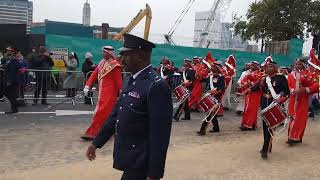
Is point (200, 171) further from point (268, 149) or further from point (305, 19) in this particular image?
point (305, 19)

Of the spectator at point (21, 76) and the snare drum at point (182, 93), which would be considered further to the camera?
the spectator at point (21, 76)

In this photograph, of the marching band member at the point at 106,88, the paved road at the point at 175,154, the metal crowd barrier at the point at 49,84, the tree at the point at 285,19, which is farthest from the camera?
the tree at the point at 285,19

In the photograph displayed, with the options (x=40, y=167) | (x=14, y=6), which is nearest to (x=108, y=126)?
(x=40, y=167)

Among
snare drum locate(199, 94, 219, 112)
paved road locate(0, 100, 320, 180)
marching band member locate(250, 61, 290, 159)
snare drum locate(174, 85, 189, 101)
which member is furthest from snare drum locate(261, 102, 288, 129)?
snare drum locate(174, 85, 189, 101)

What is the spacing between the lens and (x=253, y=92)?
12.3m

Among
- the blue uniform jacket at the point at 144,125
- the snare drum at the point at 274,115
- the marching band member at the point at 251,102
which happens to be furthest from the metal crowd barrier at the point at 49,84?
the blue uniform jacket at the point at 144,125

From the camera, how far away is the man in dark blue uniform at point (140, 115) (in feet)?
12.3

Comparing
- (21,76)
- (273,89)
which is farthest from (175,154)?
(21,76)

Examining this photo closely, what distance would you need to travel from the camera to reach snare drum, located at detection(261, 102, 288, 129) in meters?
8.64

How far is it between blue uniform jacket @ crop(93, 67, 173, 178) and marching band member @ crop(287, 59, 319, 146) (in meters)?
6.59

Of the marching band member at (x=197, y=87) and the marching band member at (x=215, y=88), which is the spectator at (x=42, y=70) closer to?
the marching band member at (x=197, y=87)

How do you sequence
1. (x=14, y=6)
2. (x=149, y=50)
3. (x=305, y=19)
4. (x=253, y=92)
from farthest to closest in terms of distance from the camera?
(x=14, y=6), (x=305, y=19), (x=253, y=92), (x=149, y=50)

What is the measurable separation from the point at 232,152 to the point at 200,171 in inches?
69.6

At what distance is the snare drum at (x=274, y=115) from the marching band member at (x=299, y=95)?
4.33 ft
